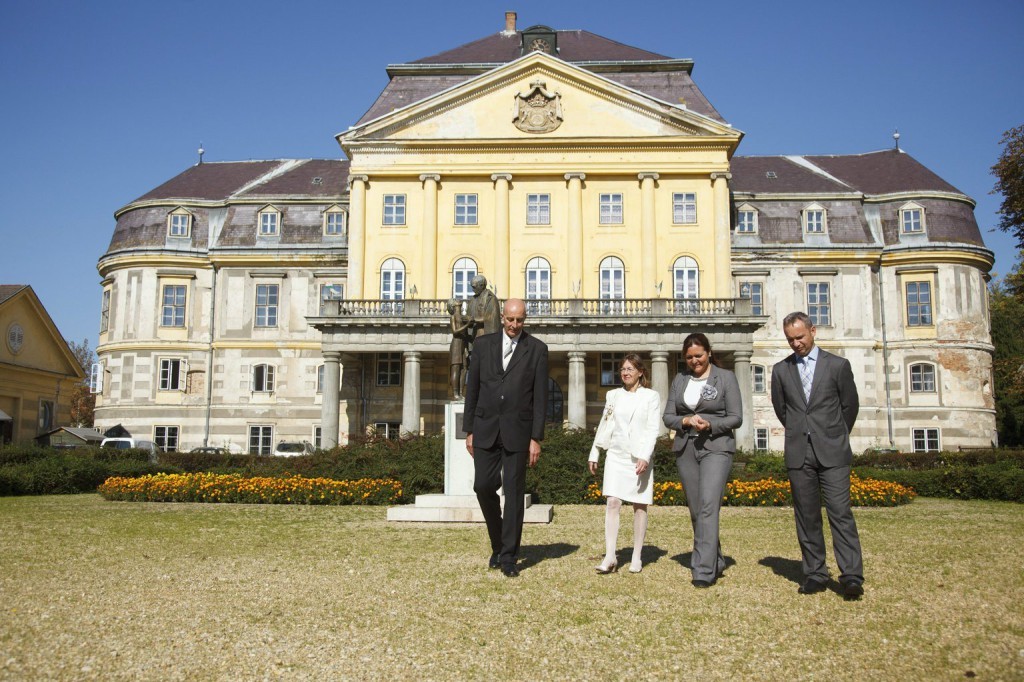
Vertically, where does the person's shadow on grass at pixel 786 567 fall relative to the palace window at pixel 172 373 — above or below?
below

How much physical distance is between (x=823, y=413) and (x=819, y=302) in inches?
1460

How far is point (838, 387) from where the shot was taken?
773cm

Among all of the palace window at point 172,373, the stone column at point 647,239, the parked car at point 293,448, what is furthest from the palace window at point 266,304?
the stone column at point 647,239

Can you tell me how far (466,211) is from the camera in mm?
38344

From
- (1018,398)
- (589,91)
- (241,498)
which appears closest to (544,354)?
(241,498)

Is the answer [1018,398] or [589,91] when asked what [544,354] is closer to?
[589,91]

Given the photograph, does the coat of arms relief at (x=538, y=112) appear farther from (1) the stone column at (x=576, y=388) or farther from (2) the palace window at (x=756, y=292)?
(2) the palace window at (x=756, y=292)

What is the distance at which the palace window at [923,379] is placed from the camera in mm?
41125

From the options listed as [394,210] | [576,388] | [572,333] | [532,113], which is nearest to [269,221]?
[394,210]

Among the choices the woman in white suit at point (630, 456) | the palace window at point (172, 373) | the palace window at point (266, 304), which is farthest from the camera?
the palace window at point (266, 304)

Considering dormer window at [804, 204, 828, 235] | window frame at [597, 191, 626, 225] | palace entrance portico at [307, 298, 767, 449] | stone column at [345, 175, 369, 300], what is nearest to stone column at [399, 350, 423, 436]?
palace entrance portico at [307, 298, 767, 449]

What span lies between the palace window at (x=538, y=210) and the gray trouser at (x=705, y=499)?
30352 mm

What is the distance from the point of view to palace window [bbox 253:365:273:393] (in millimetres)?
42812

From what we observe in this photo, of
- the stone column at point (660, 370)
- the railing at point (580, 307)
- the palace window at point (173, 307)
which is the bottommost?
the stone column at point (660, 370)
